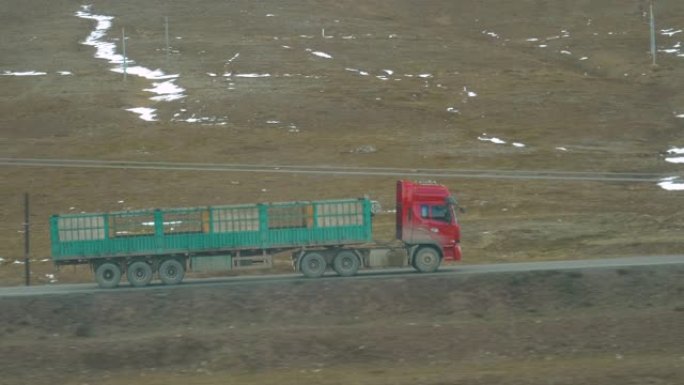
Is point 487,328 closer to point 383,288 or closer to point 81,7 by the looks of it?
point 383,288

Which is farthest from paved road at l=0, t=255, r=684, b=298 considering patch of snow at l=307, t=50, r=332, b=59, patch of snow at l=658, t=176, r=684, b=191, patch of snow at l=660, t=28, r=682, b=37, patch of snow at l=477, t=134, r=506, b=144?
patch of snow at l=660, t=28, r=682, b=37

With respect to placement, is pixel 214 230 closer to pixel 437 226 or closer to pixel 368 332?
pixel 437 226

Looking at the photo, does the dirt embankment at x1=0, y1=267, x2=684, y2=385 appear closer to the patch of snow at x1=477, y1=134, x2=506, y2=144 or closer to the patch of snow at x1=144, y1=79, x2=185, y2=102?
the patch of snow at x1=477, y1=134, x2=506, y2=144

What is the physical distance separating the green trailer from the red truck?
4 cm

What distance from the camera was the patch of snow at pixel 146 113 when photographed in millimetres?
89500

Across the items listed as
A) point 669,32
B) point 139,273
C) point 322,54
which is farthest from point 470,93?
point 139,273

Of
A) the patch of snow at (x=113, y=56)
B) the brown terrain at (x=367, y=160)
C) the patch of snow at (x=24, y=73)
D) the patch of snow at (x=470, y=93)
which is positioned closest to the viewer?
the brown terrain at (x=367, y=160)

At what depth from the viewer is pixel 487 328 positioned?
97.4ft

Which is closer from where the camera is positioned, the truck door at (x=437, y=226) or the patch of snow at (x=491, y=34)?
the truck door at (x=437, y=226)

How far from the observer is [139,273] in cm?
3731

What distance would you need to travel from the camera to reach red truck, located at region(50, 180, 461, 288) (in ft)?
122

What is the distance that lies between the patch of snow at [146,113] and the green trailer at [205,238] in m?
52.0

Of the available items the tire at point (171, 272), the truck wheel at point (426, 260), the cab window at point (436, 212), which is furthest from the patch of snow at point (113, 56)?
the truck wheel at point (426, 260)

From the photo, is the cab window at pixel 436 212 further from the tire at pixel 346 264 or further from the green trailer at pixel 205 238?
the tire at pixel 346 264
